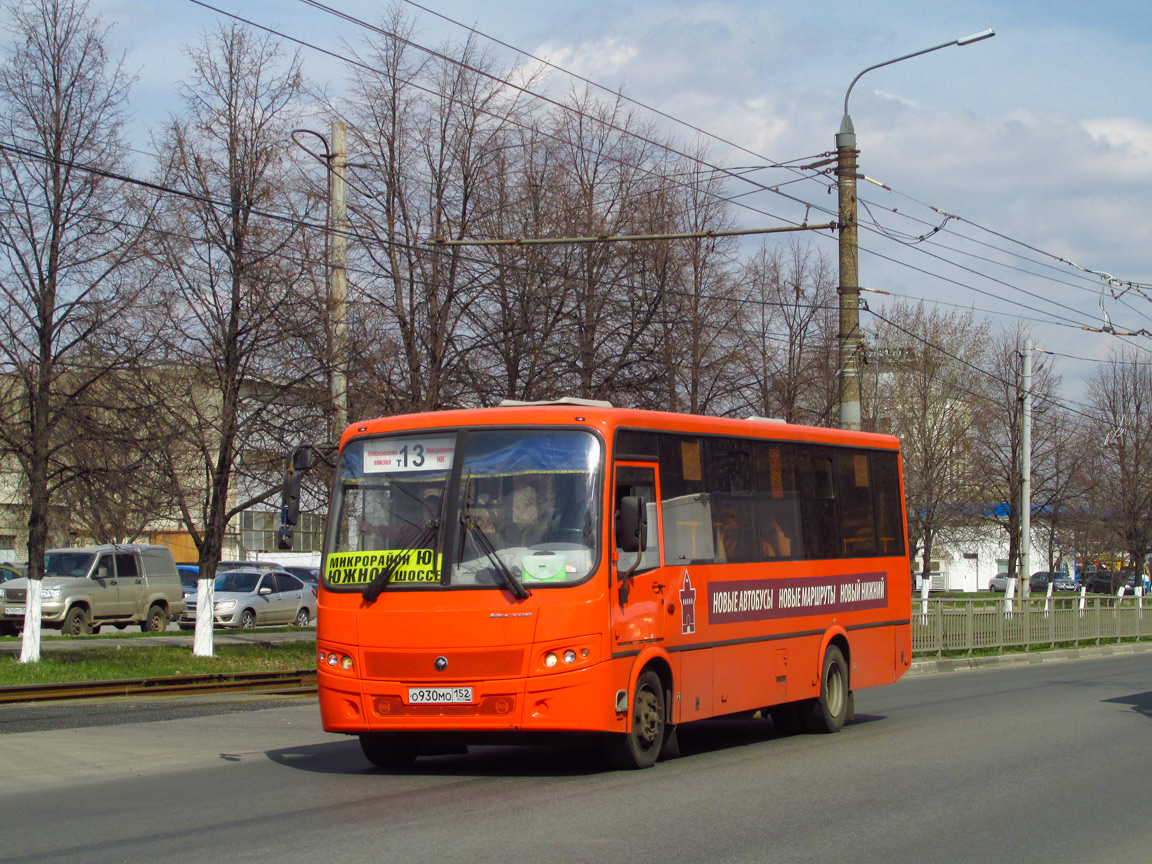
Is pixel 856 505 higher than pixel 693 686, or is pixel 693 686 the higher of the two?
pixel 856 505

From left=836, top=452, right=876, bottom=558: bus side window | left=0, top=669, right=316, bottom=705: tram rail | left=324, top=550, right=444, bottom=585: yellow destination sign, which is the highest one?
left=836, top=452, right=876, bottom=558: bus side window

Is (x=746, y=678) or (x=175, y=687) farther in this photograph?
(x=175, y=687)

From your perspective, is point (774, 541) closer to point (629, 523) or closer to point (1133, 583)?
point (629, 523)

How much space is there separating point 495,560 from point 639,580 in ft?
4.03

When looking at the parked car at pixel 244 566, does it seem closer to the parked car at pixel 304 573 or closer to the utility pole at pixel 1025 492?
the parked car at pixel 304 573

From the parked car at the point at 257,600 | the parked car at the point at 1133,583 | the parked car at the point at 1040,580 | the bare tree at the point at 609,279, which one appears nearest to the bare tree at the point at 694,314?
the bare tree at the point at 609,279

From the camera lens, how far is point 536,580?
9977mm

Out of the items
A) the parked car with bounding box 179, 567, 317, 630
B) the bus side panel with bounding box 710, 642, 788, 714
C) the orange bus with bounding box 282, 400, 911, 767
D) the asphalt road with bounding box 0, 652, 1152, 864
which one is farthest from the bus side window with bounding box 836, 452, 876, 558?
the parked car with bounding box 179, 567, 317, 630

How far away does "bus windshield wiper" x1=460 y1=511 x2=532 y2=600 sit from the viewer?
9891 mm

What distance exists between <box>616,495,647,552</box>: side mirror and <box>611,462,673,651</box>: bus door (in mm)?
136

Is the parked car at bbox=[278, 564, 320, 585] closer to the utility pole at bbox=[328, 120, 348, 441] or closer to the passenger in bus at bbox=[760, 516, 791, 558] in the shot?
the utility pole at bbox=[328, 120, 348, 441]

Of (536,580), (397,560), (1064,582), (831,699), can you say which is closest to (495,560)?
(536,580)

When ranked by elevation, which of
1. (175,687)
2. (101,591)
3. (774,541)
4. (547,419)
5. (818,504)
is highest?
(547,419)

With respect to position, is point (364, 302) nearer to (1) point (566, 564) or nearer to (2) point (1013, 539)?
(1) point (566, 564)
